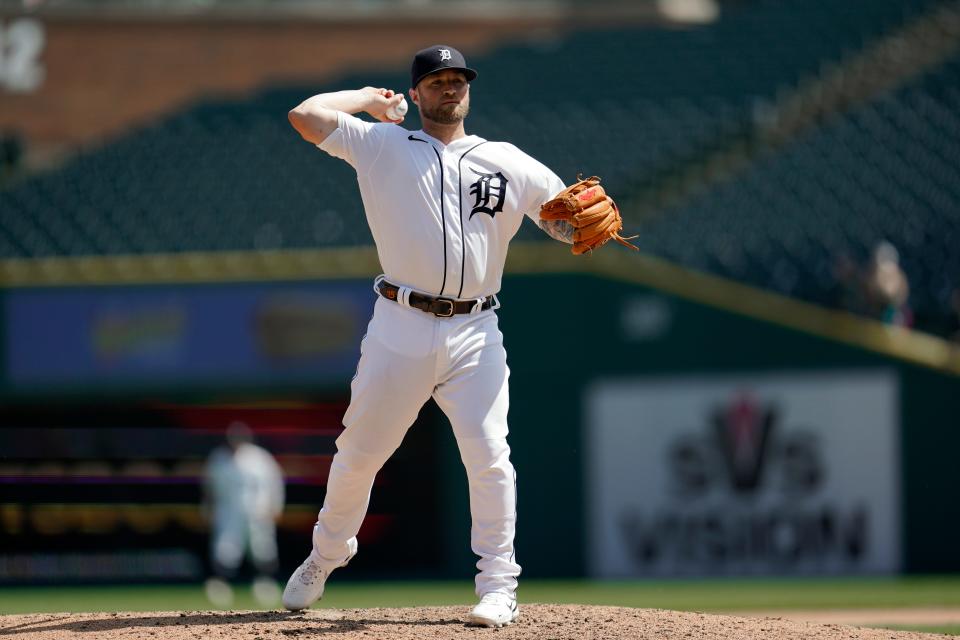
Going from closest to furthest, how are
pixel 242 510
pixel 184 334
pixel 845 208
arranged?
pixel 242 510 < pixel 184 334 < pixel 845 208

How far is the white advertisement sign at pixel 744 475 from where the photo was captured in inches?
452

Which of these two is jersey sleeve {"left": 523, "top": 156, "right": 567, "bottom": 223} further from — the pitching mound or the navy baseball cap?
the pitching mound

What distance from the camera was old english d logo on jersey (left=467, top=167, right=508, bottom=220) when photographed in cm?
457

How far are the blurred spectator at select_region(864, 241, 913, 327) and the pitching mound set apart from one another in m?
6.94

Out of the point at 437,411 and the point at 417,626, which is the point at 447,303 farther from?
the point at 437,411

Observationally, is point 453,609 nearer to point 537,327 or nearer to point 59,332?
point 537,327

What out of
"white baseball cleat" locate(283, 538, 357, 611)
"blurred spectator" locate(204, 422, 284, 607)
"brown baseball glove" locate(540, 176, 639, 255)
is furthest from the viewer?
"blurred spectator" locate(204, 422, 284, 607)

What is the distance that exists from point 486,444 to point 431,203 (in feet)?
2.57

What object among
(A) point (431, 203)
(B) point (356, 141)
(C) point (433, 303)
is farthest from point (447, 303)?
(B) point (356, 141)

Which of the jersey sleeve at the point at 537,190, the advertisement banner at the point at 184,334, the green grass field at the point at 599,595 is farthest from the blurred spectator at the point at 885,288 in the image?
the jersey sleeve at the point at 537,190

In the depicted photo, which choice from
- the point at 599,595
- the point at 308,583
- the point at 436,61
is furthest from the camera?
the point at 599,595

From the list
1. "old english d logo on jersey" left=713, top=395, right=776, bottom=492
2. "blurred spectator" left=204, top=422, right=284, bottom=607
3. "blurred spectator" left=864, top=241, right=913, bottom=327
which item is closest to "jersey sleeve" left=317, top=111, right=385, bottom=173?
"blurred spectator" left=204, top=422, right=284, bottom=607

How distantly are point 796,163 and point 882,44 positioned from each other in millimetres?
2662

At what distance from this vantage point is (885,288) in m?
11.6
